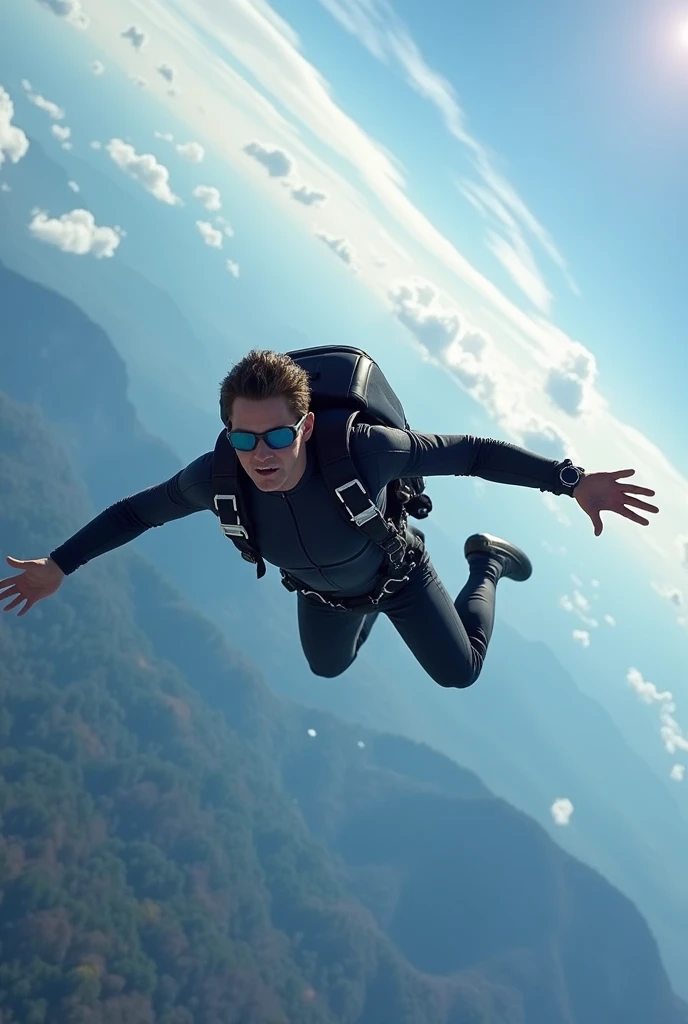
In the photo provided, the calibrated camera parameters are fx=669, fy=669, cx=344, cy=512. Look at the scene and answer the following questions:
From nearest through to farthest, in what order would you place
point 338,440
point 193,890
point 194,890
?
1. point 338,440
2. point 193,890
3. point 194,890

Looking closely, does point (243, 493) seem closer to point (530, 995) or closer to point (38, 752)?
point (38, 752)

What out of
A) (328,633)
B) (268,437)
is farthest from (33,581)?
(328,633)

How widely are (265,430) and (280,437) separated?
3.8 inches

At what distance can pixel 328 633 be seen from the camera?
20.7 feet

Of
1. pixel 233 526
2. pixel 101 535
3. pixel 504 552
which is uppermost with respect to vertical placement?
pixel 504 552

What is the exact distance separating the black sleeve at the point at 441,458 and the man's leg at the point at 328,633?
179 centimetres

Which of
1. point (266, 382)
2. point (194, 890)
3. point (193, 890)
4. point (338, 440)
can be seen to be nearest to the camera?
point (266, 382)

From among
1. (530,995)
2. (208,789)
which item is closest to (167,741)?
(208,789)

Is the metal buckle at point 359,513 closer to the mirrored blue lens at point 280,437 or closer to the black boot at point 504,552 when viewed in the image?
the mirrored blue lens at point 280,437

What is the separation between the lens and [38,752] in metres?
135

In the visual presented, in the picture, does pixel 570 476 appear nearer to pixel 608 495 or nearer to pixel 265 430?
pixel 608 495

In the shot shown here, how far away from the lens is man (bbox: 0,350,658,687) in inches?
155

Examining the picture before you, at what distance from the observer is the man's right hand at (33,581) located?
4.86m

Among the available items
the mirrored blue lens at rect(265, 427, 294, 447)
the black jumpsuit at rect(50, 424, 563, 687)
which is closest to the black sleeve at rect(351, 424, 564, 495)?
the black jumpsuit at rect(50, 424, 563, 687)
